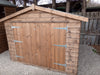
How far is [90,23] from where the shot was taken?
6.80 metres

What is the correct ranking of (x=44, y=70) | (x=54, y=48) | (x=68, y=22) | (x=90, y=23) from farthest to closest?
(x=90, y=23) → (x=44, y=70) → (x=54, y=48) → (x=68, y=22)

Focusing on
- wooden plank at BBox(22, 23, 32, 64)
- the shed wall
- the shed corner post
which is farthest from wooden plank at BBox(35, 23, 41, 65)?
the shed corner post

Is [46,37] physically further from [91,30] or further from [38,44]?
[91,30]

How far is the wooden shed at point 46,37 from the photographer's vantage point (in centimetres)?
321

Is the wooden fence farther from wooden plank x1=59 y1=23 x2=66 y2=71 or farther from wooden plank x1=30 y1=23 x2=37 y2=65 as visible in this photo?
Result: wooden plank x1=30 y1=23 x2=37 y2=65

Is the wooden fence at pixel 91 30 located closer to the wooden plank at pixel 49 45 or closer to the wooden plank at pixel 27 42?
the wooden plank at pixel 49 45

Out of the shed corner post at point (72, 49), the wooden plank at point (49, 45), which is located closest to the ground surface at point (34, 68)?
the wooden plank at point (49, 45)

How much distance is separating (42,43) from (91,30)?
525cm

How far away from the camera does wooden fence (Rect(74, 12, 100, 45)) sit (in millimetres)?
6584

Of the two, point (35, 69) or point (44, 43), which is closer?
point (44, 43)

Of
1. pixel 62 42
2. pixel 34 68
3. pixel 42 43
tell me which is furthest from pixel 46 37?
pixel 34 68

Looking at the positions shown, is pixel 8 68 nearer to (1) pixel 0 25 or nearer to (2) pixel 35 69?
(2) pixel 35 69

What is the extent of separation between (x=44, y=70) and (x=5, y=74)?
6.03 ft

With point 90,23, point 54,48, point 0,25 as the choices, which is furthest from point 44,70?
point 90,23
